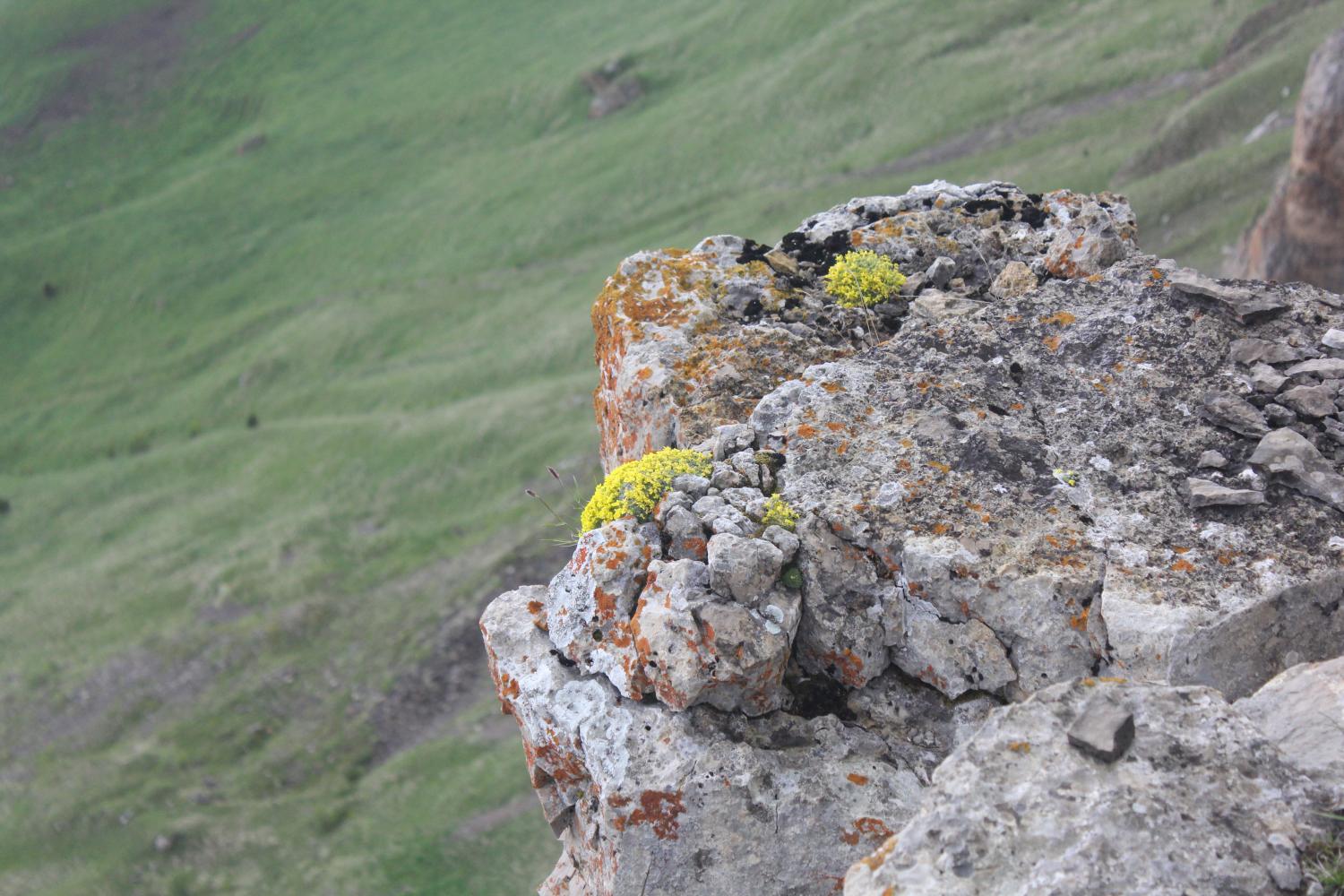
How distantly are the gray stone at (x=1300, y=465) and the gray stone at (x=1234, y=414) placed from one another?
23 cm

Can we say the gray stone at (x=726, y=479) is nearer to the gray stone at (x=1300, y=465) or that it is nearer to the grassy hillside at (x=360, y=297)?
the gray stone at (x=1300, y=465)

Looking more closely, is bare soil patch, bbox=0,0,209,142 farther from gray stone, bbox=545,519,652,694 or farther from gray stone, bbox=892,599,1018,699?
gray stone, bbox=892,599,1018,699

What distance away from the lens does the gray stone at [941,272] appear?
12273mm

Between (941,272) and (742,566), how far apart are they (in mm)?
5688

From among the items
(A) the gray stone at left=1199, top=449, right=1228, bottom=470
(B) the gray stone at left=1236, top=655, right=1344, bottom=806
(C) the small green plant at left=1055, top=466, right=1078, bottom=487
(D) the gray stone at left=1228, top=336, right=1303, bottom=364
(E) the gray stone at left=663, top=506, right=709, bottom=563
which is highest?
(E) the gray stone at left=663, top=506, right=709, bottom=563

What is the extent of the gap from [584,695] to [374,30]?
143722 mm

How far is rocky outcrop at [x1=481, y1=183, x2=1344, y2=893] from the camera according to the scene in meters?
7.76

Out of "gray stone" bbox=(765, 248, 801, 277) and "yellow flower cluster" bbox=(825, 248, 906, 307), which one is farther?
"gray stone" bbox=(765, 248, 801, 277)

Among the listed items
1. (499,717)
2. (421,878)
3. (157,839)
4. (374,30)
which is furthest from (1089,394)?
(374,30)

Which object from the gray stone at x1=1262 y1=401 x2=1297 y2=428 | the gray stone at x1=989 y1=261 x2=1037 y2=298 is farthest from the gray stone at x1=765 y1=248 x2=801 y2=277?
the gray stone at x1=1262 y1=401 x2=1297 y2=428

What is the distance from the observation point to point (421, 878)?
30375 mm

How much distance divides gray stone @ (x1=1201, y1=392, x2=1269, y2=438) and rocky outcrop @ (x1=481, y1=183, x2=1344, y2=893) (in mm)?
24

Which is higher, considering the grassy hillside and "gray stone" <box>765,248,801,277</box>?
"gray stone" <box>765,248,801,277</box>

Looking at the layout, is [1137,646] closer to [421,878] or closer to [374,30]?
[421,878]
